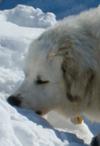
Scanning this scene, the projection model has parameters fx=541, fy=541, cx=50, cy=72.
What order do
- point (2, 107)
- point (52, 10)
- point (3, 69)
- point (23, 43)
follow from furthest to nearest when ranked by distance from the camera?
point (52, 10) < point (23, 43) < point (3, 69) < point (2, 107)

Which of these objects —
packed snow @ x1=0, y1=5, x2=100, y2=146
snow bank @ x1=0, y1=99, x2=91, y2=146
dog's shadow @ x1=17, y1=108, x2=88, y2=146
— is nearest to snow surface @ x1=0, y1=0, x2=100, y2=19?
packed snow @ x1=0, y1=5, x2=100, y2=146

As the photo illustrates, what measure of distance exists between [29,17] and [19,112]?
4.44 m

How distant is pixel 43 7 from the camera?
10.2 meters

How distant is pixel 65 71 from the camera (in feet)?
14.2

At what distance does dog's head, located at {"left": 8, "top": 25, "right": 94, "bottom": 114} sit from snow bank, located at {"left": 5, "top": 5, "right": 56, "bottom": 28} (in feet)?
10.9

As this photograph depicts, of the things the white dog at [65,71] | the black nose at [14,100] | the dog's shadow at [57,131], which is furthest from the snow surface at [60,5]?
the dog's shadow at [57,131]

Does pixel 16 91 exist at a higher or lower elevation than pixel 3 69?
lower

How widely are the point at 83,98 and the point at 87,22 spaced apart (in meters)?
0.61

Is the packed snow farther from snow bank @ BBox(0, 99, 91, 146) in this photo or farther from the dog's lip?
the dog's lip

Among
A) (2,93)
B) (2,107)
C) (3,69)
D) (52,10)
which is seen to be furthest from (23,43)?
(52,10)

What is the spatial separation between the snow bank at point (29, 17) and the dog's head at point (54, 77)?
3.32 meters

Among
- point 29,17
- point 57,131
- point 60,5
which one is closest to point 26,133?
point 57,131

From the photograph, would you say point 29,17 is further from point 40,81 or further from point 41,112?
point 41,112

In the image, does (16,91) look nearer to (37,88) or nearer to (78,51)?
(37,88)
